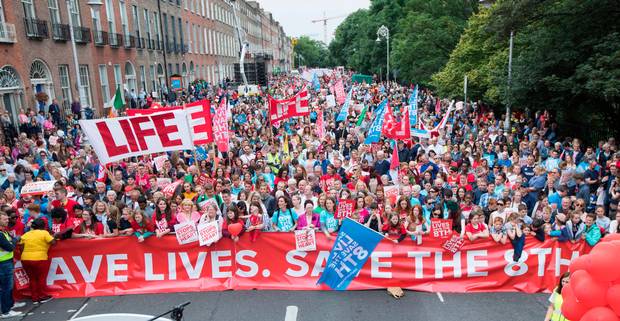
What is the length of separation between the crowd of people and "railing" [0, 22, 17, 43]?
277 inches

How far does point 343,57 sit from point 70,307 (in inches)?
3855

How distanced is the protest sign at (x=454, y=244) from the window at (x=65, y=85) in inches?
826

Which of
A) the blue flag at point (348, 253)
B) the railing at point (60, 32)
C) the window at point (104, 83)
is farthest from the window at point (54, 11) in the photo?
the blue flag at point (348, 253)

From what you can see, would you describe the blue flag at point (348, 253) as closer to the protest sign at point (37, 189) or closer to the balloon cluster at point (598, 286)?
the balloon cluster at point (598, 286)

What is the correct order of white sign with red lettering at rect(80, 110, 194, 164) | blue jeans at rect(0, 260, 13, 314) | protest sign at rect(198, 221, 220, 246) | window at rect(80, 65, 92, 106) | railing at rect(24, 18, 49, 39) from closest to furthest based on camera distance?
blue jeans at rect(0, 260, 13, 314) < protest sign at rect(198, 221, 220, 246) < white sign with red lettering at rect(80, 110, 194, 164) < railing at rect(24, 18, 49, 39) < window at rect(80, 65, 92, 106)

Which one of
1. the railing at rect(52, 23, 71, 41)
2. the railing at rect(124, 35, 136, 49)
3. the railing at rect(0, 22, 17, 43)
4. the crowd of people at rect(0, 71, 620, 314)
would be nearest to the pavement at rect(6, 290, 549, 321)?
the crowd of people at rect(0, 71, 620, 314)

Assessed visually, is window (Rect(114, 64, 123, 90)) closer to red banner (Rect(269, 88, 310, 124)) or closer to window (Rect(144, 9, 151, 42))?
window (Rect(144, 9, 151, 42))

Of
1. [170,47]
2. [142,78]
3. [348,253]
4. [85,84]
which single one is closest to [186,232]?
[348,253]

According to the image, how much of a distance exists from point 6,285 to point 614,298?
7758 millimetres

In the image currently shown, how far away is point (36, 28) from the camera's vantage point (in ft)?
67.3

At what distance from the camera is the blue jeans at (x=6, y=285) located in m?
7.10

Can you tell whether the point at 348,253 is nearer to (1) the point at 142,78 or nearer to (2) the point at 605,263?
(2) the point at 605,263

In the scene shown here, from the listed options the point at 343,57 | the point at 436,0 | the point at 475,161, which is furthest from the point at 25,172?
the point at 343,57

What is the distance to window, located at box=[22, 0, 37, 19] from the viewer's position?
2014 centimetres
